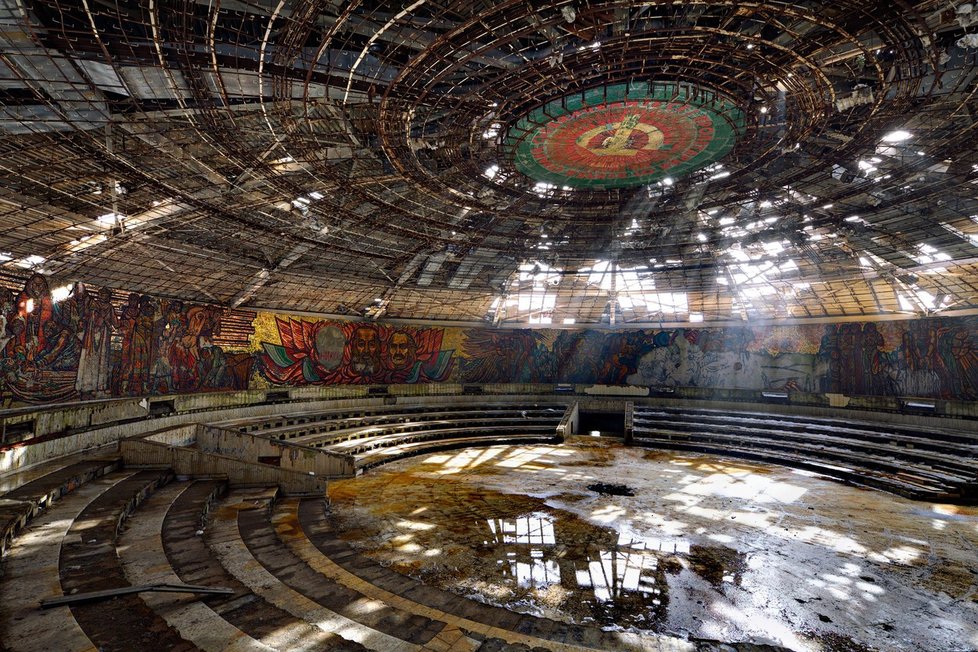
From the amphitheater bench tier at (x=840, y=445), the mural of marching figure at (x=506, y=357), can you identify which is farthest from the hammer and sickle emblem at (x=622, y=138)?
the mural of marching figure at (x=506, y=357)

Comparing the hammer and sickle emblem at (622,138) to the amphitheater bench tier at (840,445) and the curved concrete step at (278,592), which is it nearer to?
the curved concrete step at (278,592)

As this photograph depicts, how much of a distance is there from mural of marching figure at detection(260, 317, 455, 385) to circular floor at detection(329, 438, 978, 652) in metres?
10.8

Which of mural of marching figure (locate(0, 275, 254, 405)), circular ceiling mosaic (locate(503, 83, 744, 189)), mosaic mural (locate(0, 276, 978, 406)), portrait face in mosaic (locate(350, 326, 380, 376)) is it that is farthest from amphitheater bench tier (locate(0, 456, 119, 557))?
portrait face in mosaic (locate(350, 326, 380, 376))

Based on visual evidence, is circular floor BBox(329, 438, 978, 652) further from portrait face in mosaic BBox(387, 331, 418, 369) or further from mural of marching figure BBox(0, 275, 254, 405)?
portrait face in mosaic BBox(387, 331, 418, 369)

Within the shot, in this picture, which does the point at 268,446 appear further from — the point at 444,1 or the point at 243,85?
the point at 444,1

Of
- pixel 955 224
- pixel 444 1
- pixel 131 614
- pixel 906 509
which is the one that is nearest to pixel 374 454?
pixel 131 614

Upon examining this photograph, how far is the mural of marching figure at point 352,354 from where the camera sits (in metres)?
25.6

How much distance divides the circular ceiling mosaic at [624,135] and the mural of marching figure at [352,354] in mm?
16896

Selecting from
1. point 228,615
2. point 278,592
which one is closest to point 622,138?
point 278,592

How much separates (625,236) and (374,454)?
46.5ft

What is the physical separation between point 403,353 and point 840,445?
22795mm

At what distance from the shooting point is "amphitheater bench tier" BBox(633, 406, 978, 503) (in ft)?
52.3

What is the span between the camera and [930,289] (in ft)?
73.5

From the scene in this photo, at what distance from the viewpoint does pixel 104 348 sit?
63.0 feet
